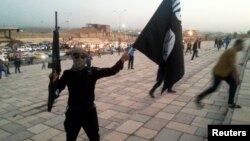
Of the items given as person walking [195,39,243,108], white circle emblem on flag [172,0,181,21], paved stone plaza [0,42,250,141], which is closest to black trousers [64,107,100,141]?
paved stone plaza [0,42,250,141]

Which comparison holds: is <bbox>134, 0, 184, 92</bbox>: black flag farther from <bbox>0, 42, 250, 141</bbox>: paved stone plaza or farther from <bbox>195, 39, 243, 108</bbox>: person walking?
<bbox>195, 39, 243, 108</bbox>: person walking

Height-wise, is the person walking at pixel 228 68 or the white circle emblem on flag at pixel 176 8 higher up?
the white circle emblem on flag at pixel 176 8

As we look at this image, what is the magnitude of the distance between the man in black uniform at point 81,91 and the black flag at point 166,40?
3.05 ft

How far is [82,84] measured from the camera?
2.94 m

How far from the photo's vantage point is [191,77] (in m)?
11.2

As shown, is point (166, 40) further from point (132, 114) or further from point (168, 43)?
point (132, 114)

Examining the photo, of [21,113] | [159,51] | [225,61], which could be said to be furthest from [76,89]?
[21,113]

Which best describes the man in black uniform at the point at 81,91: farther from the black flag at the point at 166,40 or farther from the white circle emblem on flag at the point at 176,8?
the white circle emblem on flag at the point at 176,8

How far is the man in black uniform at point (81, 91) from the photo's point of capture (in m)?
2.93

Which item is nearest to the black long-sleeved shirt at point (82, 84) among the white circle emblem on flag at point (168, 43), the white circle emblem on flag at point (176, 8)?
the white circle emblem on flag at point (168, 43)

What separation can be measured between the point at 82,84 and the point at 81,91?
3.7 inches

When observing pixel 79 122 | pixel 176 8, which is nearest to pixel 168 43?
pixel 176 8

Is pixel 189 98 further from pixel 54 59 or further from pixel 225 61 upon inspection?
pixel 54 59

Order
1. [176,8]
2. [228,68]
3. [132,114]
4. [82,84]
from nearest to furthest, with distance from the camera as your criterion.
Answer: [82,84] → [176,8] → [228,68] → [132,114]
